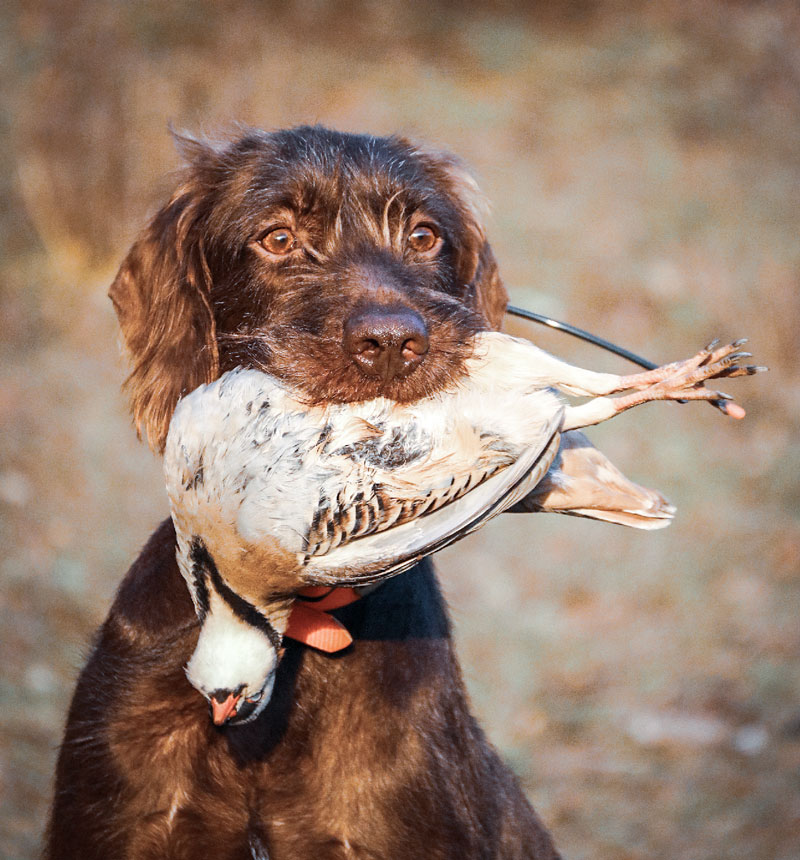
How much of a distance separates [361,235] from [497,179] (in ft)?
18.6

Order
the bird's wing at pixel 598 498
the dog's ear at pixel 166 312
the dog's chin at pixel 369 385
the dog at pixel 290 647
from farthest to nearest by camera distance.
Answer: the dog's ear at pixel 166 312, the dog at pixel 290 647, the bird's wing at pixel 598 498, the dog's chin at pixel 369 385

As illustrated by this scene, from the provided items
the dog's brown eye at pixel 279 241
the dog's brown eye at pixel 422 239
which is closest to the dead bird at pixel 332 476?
the dog's brown eye at pixel 279 241

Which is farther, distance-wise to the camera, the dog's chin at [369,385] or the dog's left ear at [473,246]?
the dog's left ear at [473,246]

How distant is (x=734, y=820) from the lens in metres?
4.77

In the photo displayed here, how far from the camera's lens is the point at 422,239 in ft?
9.25

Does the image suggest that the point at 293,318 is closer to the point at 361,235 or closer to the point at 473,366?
the point at 361,235

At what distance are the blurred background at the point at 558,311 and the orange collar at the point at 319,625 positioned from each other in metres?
2.77

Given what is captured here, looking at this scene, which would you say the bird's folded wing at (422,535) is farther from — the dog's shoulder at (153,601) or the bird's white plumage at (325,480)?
the dog's shoulder at (153,601)

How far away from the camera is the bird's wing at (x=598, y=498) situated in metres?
2.21

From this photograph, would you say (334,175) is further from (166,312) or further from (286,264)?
(166,312)

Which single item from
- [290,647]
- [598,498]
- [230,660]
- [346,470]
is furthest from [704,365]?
[290,647]

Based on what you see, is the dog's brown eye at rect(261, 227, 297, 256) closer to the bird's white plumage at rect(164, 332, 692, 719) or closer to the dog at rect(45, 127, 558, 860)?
the dog at rect(45, 127, 558, 860)

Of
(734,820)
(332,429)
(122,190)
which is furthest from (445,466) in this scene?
(122,190)

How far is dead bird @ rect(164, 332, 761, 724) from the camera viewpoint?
1.81 m
